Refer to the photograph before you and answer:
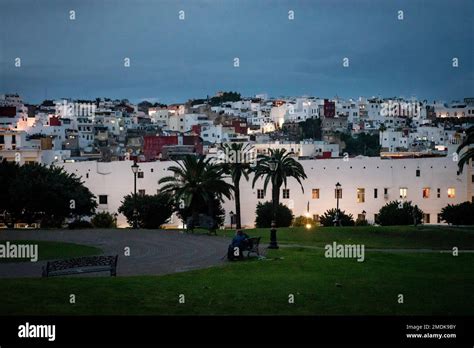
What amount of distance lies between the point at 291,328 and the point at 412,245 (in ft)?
57.6

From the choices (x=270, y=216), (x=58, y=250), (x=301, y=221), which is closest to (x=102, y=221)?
(x=270, y=216)

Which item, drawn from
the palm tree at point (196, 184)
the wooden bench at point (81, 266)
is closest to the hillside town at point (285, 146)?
the palm tree at point (196, 184)

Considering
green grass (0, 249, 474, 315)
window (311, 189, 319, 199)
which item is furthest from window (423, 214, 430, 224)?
green grass (0, 249, 474, 315)

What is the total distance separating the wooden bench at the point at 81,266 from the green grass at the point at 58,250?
4.36 m

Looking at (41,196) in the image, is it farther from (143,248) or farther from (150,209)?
(143,248)

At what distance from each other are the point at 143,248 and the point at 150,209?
1386cm

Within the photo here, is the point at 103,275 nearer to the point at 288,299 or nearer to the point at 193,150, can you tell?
the point at 288,299

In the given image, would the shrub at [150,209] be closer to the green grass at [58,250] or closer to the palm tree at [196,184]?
the palm tree at [196,184]

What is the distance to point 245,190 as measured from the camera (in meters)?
54.2

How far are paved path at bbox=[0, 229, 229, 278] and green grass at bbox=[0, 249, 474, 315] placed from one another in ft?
6.50

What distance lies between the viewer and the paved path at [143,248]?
67.8 feet

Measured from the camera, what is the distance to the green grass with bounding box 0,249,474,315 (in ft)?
47.6

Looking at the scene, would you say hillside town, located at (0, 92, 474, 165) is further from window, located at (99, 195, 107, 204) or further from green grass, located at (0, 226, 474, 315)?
green grass, located at (0, 226, 474, 315)

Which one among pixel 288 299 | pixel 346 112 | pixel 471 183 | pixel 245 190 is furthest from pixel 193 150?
pixel 346 112
